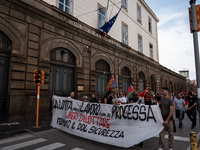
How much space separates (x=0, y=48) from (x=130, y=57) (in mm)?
14550

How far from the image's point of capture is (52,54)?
1067 cm

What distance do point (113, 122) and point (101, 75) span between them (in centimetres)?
984

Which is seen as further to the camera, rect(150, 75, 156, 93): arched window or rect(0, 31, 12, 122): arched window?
rect(150, 75, 156, 93): arched window

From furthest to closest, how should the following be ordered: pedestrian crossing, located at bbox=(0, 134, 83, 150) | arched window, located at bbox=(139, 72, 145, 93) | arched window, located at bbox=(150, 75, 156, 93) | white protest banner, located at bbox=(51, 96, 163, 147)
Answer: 1. arched window, located at bbox=(150, 75, 156, 93)
2. arched window, located at bbox=(139, 72, 145, 93)
3. pedestrian crossing, located at bbox=(0, 134, 83, 150)
4. white protest banner, located at bbox=(51, 96, 163, 147)

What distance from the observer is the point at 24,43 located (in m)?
8.95

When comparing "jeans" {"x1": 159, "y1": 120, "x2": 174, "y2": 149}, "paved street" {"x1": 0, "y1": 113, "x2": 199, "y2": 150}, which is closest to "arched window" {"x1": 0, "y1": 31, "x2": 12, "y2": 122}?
"paved street" {"x1": 0, "y1": 113, "x2": 199, "y2": 150}

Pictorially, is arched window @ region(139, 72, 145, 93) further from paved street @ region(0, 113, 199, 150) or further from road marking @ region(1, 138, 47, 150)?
road marking @ region(1, 138, 47, 150)

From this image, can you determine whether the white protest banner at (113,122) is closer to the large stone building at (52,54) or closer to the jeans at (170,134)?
the jeans at (170,134)

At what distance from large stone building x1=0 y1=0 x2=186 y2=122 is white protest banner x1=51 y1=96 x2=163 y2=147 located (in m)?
3.33

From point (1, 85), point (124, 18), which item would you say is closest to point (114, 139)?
point (1, 85)

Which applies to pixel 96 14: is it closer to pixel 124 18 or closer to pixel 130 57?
pixel 124 18

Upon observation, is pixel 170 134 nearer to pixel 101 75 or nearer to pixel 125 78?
pixel 101 75

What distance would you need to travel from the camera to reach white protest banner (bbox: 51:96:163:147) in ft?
15.2

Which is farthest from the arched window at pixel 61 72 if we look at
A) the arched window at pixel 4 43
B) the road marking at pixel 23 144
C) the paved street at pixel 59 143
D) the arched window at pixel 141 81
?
the arched window at pixel 141 81
